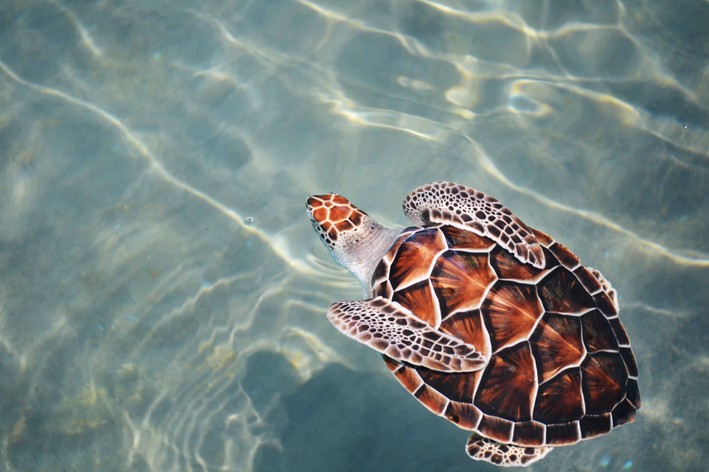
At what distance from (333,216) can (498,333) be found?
131 centimetres

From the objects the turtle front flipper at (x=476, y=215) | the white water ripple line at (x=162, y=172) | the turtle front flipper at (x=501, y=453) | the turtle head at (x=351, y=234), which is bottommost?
the turtle front flipper at (x=501, y=453)

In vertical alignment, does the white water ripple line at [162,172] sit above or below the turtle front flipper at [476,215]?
below

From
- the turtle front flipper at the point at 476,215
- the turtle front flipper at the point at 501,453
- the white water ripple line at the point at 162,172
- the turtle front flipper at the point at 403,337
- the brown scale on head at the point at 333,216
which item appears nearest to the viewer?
the turtle front flipper at the point at 403,337

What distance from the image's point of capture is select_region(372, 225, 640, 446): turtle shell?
2.94m

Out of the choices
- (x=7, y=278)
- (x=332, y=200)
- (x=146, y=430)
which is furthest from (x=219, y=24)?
(x=146, y=430)

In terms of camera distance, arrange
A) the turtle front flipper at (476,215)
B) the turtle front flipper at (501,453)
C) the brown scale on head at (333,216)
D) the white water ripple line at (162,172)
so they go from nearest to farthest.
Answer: the turtle front flipper at (476,215) → the turtle front flipper at (501,453) → the brown scale on head at (333,216) → the white water ripple line at (162,172)

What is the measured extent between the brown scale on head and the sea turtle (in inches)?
14.8

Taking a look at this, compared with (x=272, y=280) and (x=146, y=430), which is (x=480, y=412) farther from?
(x=146, y=430)

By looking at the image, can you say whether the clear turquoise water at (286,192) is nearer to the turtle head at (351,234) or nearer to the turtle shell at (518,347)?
the turtle head at (351,234)

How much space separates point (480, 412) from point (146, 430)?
8.07 feet

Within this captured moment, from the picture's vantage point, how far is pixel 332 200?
143 inches

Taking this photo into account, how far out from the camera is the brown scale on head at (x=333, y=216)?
3568 mm

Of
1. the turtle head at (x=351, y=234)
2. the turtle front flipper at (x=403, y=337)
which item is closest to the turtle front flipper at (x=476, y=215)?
the turtle head at (x=351, y=234)

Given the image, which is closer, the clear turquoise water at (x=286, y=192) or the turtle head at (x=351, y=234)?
the turtle head at (x=351, y=234)
